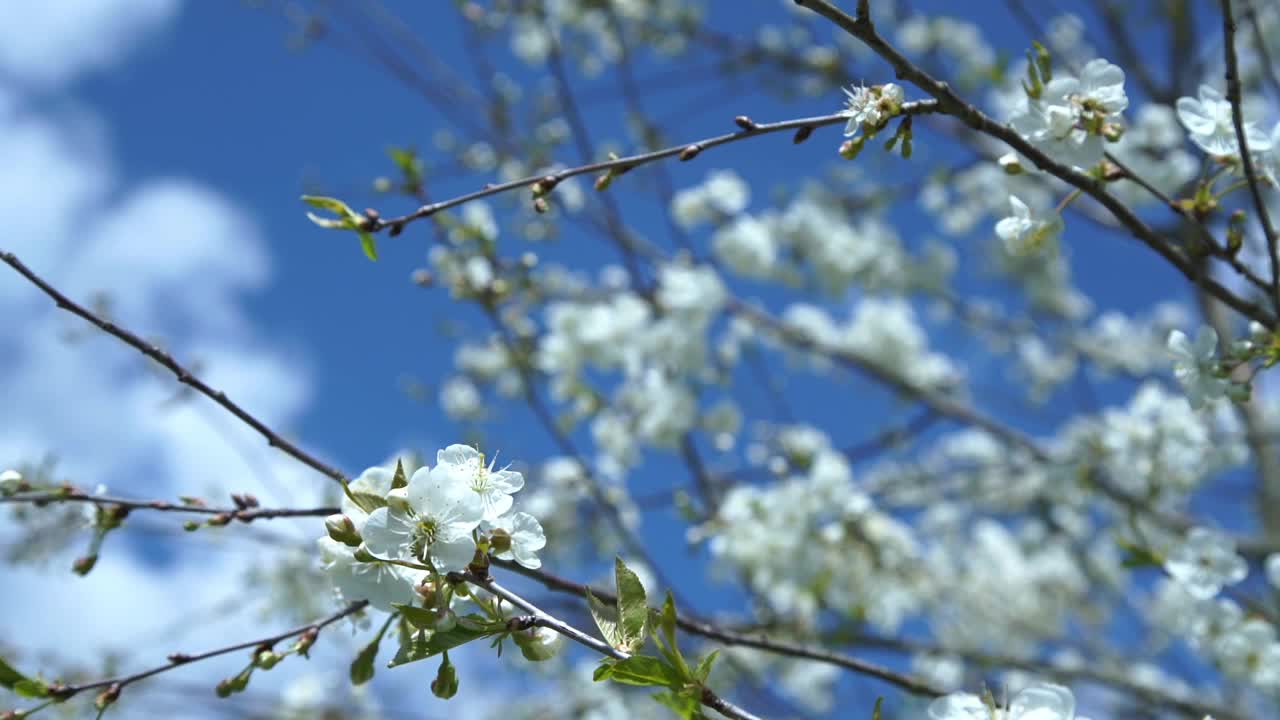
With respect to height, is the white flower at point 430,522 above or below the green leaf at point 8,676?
above

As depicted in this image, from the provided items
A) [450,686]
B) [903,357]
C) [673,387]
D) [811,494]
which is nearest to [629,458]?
[673,387]

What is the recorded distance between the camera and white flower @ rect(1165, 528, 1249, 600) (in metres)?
2.00

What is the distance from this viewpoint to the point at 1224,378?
5.03ft

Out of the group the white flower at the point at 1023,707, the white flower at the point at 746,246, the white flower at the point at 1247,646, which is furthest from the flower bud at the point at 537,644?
the white flower at the point at 746,246

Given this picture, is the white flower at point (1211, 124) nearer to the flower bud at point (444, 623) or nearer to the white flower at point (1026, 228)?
the white flower at point (1026, 228)

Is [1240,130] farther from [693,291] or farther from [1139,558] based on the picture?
[693,291]

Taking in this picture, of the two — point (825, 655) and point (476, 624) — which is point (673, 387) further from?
point (476, 624)

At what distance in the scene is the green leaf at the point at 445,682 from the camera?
1.07 meters

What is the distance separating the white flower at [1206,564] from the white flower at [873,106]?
1.29 metres

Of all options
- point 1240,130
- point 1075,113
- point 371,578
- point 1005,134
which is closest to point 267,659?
point 371,578

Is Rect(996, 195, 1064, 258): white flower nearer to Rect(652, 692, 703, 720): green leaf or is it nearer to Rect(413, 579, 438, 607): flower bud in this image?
Rect(652, 692, 703, 720): green leaf

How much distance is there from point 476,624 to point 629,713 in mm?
2426

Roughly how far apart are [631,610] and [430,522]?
233 millimetres

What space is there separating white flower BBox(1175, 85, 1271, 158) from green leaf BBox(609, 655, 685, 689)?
1.14 meters
